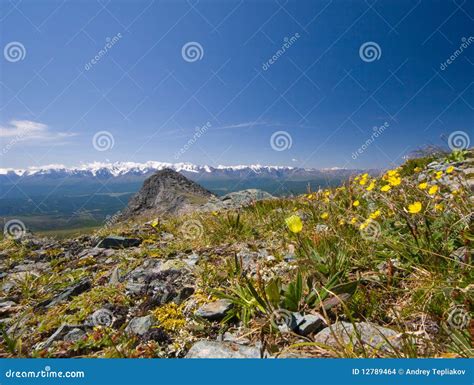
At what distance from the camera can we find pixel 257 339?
226cm

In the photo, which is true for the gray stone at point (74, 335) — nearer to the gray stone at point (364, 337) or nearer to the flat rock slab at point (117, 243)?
the gray stone at point (364, 337)

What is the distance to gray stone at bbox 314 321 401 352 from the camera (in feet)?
6.33

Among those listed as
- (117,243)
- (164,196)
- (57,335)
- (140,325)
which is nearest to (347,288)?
(140,325)

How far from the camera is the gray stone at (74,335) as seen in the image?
2471 millimetres

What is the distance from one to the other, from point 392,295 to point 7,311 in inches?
154

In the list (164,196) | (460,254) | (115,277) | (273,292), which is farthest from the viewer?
(164,196)

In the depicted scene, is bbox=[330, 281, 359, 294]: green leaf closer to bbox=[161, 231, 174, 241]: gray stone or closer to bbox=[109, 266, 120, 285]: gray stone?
bbox=[109, 266, 120, 285]: gray stone

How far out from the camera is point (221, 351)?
82.8 inches

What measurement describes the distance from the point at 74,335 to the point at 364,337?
7.30ft

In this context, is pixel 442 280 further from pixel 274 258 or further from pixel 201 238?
pixel 201 238

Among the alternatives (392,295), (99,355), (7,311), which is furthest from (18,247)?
(392,295)

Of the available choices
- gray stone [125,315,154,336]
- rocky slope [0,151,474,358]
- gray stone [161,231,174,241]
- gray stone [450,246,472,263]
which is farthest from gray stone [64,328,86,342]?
gray stone [161,231,174,241]

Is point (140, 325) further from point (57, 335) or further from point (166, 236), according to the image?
point (166, 236)

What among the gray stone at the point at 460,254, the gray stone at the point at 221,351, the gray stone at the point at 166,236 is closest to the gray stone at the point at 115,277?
the gray stone at the point at 221,351
